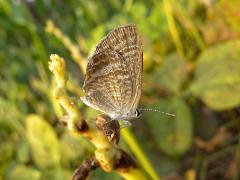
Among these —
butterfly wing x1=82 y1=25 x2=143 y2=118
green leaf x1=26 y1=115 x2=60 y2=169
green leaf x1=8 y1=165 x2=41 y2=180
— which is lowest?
butterfly wing x1=82 y1=25 x2=143 y2=118

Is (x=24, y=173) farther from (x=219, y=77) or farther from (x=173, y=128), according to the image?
(x=219, y=77)

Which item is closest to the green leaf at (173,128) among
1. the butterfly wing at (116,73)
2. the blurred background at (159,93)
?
the blurred background at (159,93)

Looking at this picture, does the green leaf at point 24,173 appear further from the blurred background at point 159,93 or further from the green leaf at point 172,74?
the green leaf at point 172,74

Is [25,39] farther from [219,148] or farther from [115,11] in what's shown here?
[219,148]

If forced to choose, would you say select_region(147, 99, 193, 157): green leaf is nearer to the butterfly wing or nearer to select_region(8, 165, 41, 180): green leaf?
select_region(8, 165, 41, 180): green leaf

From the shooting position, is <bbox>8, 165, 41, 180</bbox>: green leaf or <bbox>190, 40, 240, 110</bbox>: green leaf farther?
<bbox>190, 40, 240, 110</bbox>: green leaf

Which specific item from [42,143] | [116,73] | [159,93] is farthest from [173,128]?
[116,73]

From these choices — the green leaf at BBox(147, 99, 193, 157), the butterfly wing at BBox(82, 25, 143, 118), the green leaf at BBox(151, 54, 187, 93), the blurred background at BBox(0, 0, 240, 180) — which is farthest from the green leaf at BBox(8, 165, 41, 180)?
the butterfly wing at BBox(82, 25, 143, 118)
